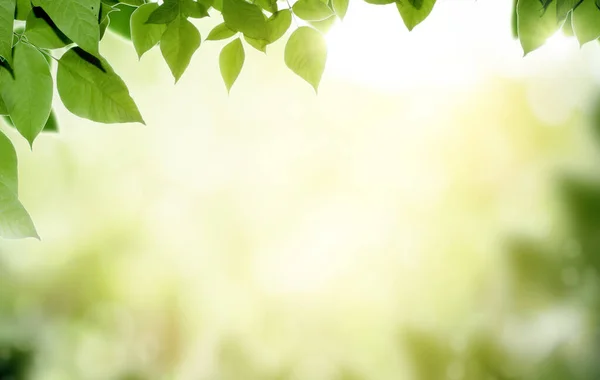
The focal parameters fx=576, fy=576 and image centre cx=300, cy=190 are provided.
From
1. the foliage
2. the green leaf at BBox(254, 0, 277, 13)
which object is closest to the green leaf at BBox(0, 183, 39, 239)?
the foliage

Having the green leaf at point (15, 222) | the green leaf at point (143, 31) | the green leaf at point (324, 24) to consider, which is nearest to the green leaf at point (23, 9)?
the green leaf at point (143, 31)

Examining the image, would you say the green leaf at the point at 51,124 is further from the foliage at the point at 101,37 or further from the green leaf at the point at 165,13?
the green leaf at the point at 165,13

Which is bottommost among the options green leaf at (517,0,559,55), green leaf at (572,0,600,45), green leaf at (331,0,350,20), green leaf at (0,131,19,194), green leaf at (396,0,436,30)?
green leaf at (0,131,19,194)

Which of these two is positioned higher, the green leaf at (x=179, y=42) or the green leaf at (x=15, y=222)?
the green leaf at (x=179, y=42)

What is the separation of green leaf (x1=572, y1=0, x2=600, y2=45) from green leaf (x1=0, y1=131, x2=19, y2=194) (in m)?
0.65

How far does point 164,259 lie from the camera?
31.0 feet

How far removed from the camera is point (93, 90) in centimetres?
62

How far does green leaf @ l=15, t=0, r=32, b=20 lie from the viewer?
0.62 m

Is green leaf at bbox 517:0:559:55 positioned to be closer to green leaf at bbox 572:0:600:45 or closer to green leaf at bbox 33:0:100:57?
green leaf at bbox 572:0:600:45

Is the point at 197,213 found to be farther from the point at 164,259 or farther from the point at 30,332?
the point at 30,332

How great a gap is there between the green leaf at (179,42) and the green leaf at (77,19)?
98 millimetres

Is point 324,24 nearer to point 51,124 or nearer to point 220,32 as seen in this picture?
point 220,32

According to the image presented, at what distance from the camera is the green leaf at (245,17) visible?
621mm

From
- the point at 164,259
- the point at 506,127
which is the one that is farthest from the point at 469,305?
the point at 164,259
